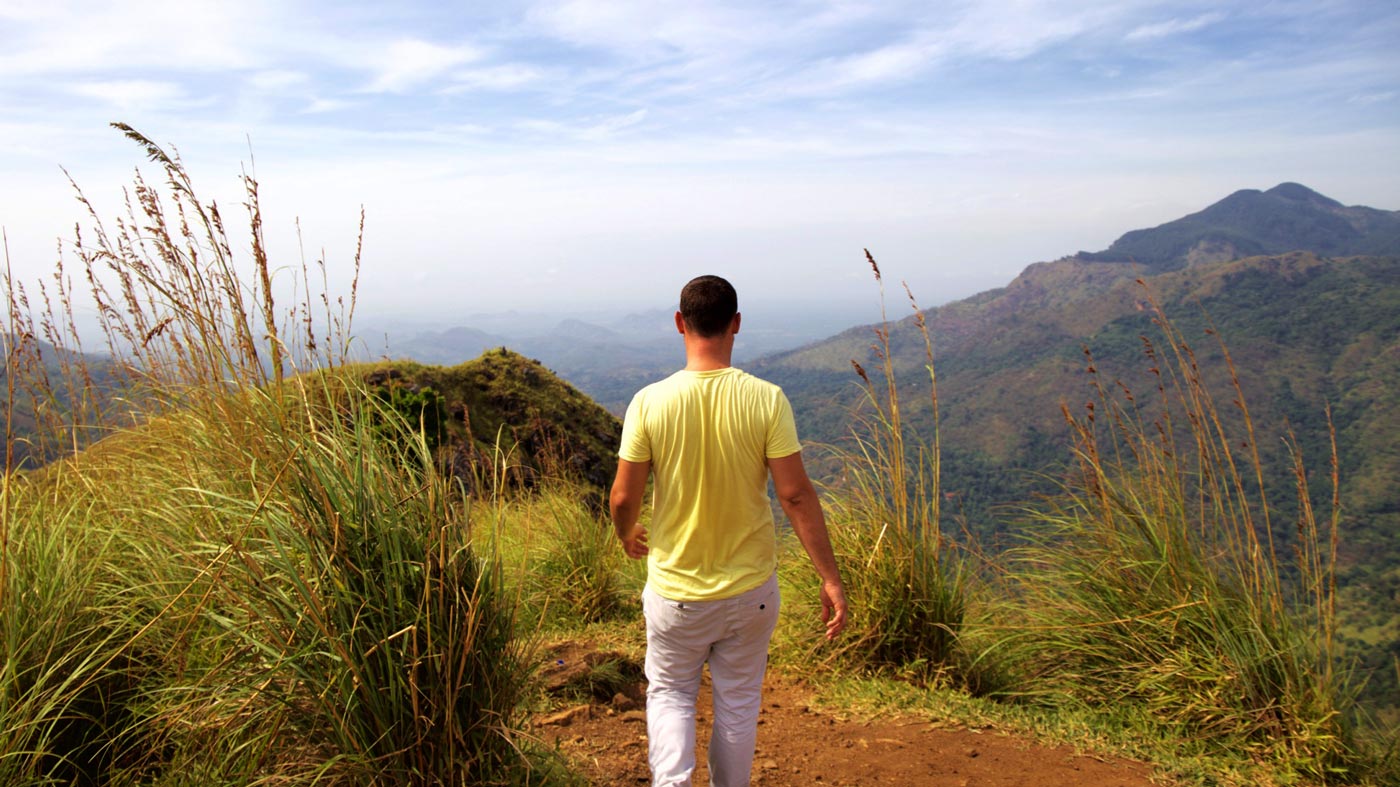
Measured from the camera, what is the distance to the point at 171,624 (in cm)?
274

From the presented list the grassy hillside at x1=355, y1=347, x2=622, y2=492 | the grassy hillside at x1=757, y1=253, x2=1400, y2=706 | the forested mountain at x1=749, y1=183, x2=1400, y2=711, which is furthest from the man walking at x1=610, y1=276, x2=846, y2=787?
the forested mountain at x1=749, y1=183, x2=1400, y2=711

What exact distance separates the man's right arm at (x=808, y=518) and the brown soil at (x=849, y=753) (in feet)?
3.28

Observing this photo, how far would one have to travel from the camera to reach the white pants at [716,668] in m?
2.63

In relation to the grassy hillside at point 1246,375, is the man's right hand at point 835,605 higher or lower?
higher

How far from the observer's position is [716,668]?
9.02ft

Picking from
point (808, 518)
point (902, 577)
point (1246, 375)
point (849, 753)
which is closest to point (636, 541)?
point (808, 518)

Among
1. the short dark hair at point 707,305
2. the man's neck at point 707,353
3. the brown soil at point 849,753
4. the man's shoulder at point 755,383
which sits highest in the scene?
the short dark hair at point 707,305

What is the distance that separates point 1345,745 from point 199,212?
4925mm

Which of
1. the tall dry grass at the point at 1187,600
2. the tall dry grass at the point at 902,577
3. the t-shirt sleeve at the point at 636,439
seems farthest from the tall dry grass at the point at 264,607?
the tall dry grass at the point at 1187,600

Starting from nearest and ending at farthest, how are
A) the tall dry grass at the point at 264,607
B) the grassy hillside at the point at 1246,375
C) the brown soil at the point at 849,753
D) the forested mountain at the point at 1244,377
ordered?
1. the tall dry grass at the point at 264,607
2. the brown soil at the point at 849,753
3. the forested mountain at the point at 1244,377
4. the grassy hillside at the point at 1246,375

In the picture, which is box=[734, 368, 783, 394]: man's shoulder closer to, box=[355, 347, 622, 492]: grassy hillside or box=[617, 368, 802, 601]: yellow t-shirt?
box=[617, 368, 802, 601]: yellow t-shirt

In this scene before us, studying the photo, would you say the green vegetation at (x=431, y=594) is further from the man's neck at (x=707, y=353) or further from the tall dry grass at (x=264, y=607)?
the man's neck at (x=707, y=353)

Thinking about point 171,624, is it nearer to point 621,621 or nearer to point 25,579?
point 25,579

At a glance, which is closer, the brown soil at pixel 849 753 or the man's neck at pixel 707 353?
the man's neck at pixel 707 353
